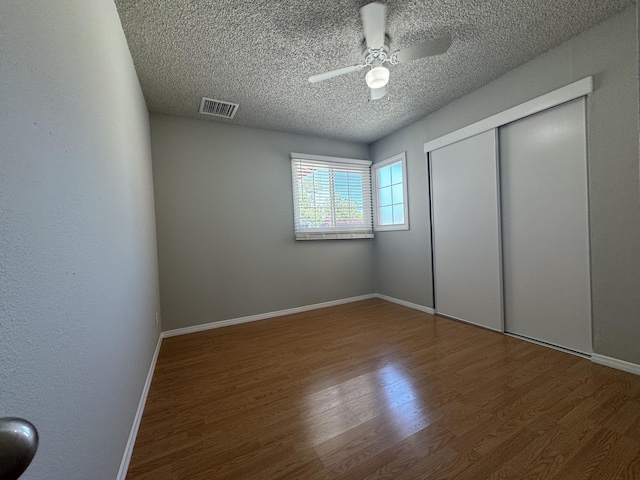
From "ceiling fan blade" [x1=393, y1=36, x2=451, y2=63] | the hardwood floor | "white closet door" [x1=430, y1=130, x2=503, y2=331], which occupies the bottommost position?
the hardwood floor

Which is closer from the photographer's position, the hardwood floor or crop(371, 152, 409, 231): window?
the hardwood floor

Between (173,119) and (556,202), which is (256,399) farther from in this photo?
(173,119)

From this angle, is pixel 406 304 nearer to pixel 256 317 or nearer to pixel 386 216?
pixel 386 216

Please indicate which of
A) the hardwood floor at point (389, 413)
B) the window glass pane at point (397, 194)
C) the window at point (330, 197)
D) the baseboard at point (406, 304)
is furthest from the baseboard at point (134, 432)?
the window glass pane at point (397, 194)

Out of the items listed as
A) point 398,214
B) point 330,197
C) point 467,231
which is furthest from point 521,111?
point 330,197

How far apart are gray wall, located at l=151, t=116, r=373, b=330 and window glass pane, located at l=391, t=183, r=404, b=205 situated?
1.10 m

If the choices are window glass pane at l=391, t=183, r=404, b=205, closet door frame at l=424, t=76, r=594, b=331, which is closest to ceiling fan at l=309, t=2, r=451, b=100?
closet door frame at l=424, t=76, r=594, b=331

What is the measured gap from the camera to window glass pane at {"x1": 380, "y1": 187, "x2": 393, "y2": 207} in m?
3.87

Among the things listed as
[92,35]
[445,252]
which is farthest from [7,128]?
[445,252]

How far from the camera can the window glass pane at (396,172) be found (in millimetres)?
3646

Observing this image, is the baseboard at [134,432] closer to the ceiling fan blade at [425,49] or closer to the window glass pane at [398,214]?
the ceiling fan blade at [425,49]

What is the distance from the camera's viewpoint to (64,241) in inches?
30.0

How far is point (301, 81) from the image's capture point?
2.37 m

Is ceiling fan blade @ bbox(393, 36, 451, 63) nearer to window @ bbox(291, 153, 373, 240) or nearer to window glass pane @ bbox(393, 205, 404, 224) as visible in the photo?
window @ bbox(291, 153, 373, 240)
